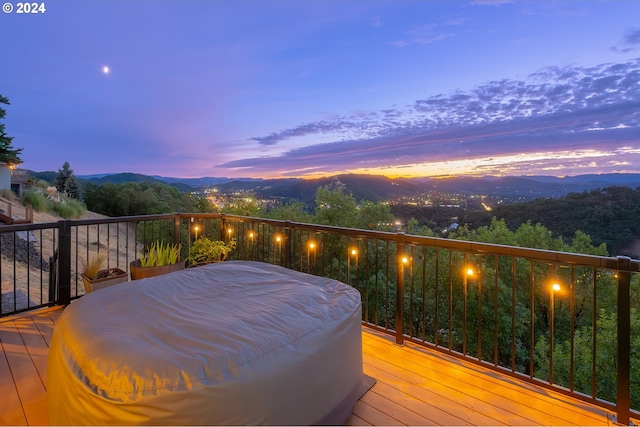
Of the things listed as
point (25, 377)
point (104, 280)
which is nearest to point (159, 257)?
point (104, 280)

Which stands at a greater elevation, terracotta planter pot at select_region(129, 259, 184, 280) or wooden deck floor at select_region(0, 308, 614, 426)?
terracotta planter pot at select_region(129, 259, 184, 280)

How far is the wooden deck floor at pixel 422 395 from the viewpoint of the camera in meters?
1.90

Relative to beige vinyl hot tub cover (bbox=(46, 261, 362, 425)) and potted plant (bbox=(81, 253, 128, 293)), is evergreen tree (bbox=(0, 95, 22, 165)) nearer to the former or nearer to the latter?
potted plant (bbox=(81, 253, 128, 293))

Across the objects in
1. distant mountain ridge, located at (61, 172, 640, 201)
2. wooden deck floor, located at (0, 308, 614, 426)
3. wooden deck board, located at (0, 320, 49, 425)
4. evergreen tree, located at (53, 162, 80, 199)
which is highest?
evergreen tree, located at (53, 162, 80, 199)

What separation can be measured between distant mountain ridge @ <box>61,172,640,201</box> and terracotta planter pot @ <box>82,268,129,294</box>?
9420 millimetres

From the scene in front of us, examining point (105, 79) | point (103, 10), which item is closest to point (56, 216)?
point (105, 79)

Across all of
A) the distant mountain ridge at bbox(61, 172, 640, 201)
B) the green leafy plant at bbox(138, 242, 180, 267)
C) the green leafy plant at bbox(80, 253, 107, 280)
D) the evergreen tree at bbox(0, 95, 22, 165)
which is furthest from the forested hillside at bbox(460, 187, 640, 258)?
the evergreen tree at bbox(0, 95, 22, 165)

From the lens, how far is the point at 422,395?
2.13 m

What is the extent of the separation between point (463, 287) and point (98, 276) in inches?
150

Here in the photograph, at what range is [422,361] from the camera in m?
2.60

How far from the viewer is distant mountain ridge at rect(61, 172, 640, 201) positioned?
1177cm

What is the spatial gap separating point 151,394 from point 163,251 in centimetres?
300

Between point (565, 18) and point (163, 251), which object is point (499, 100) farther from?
point (163, 251)

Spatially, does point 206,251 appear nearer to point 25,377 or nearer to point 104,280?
point 104,280
